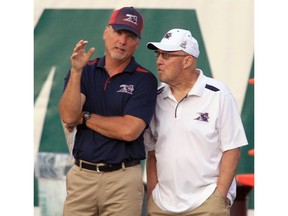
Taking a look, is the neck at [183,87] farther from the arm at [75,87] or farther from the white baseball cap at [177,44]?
the arm at [75,87]

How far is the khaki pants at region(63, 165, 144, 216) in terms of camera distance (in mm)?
3797

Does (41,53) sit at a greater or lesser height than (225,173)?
greater

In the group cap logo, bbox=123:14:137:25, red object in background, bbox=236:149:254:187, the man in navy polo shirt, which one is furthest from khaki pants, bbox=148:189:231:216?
red object in background, bbox=236:149:254:187

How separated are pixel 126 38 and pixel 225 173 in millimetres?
881

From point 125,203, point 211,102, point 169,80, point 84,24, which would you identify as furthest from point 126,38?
point 84,24

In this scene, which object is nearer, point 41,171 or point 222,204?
point 222,204

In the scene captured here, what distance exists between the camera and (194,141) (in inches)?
150

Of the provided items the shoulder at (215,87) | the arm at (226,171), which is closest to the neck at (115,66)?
the shoulder at (215,87)

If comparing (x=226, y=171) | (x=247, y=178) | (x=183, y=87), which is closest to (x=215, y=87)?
(x=183, y=87)

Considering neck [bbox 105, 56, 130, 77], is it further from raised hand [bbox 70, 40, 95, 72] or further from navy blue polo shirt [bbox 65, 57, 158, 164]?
raised hand [bbox 70, 40, 95, 72]

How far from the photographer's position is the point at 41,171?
5.32 metres

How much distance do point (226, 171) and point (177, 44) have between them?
717 mm

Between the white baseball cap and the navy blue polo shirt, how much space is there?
17 cm

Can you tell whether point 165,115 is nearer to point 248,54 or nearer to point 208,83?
point 208,83
